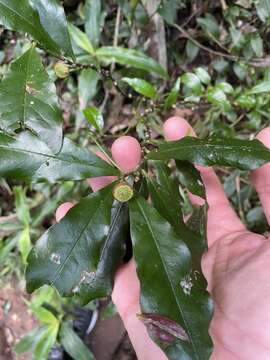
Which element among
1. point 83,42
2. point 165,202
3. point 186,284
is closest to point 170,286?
point 186,284

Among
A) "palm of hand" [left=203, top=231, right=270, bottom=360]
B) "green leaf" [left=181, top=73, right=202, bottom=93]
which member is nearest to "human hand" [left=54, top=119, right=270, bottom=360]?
"palm of hand" [left=203, top=231, right=270, bottom=360]

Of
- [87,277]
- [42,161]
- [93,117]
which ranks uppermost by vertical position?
[93,117]

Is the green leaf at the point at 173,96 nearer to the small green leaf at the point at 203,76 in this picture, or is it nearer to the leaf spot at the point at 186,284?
the small green leaf at the point at 203,76

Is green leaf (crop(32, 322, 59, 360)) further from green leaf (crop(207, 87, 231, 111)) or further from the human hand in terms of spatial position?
green leaf (crop(207, 87, 231, 111))

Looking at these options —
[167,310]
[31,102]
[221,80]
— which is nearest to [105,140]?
[221,80]

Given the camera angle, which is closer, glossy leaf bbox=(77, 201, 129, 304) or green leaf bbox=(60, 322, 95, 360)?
glossy leaf bbox=(77, 201, 129, 304)

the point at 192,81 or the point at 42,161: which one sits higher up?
the point at 192,81

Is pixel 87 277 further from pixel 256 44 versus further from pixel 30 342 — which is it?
pixel 256 44
